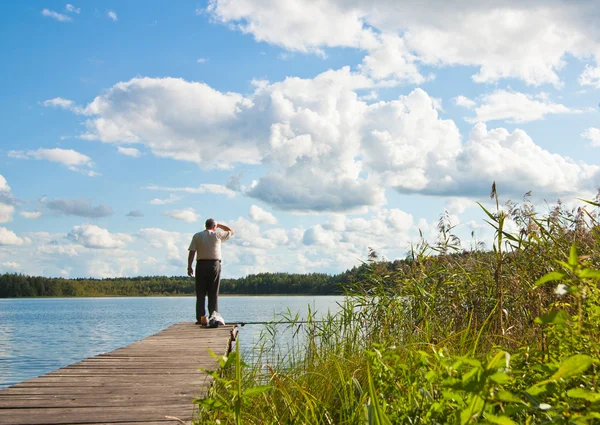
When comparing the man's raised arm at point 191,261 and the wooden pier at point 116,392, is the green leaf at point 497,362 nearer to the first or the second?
Result: the wooden pier at point 116,392

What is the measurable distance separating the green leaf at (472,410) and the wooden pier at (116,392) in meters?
1.98

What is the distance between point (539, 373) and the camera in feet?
7.33

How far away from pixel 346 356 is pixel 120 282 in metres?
123

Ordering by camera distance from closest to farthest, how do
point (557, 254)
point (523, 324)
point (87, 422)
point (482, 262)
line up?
point (87, 422) < point (557, 254) < point (523, 324) < point (482, 262)

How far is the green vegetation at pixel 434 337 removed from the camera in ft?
7.36

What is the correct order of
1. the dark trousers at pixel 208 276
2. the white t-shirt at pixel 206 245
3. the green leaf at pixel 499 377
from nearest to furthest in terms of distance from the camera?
1. the green leaf at pixel 499 377
2. the white t-shirt at pixel 206 245
3. the dark trousers at pixel 208 276

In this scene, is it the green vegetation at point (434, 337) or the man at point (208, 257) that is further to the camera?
the man at point (208, 257)

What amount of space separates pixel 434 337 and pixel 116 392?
2943 mm

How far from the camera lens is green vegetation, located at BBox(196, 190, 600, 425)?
2244mm

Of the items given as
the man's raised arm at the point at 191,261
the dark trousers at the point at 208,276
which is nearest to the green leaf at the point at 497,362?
the dark trousers at the point at 208,276

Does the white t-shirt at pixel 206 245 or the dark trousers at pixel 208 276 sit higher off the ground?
the white t-shirt at pixel 206 245

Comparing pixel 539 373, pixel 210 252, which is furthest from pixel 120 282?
pixel 539 373

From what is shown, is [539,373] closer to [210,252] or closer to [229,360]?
[229,360]

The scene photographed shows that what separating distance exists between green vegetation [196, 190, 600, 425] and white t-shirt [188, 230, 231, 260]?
3272 millimetres
